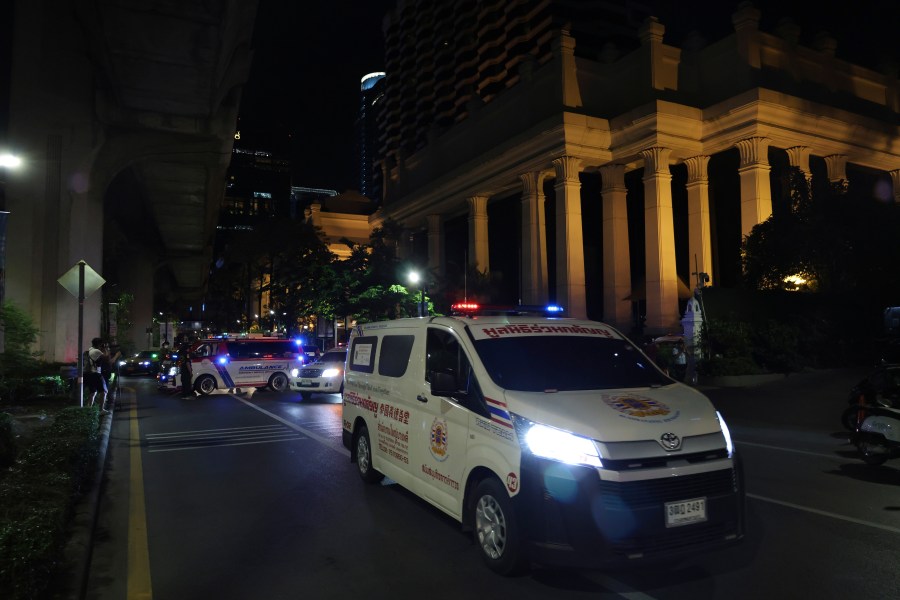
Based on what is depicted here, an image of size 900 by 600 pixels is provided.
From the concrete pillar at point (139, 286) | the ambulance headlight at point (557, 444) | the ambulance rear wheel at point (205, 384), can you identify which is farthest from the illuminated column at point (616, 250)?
the ambulance headlight at point (557, 444)

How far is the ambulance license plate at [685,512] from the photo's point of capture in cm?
435

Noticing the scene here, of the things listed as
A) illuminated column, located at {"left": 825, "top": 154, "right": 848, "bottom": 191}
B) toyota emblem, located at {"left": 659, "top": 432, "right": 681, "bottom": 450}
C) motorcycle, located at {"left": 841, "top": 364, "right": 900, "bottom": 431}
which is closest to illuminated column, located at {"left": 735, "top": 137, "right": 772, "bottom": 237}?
illuminated column, located at {"left": 825, "top": 154, "right": 848, "bottom": 191}

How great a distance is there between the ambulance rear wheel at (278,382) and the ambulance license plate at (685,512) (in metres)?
19.9

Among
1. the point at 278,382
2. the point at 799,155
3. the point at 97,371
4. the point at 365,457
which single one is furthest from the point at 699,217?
the point at 365,457

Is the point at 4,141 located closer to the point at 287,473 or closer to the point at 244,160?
the point at 287,473

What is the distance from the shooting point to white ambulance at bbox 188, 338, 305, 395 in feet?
71.5

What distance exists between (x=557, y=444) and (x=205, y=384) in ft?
64.4

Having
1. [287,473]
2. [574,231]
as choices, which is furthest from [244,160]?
[287,473]

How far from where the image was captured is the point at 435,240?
52125 millimetres

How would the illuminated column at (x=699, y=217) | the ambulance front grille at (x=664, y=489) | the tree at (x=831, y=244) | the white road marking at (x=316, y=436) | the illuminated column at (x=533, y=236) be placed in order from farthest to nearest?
the illuminated column at (x=533, y=236) → the illuminated column at (x=699, y=217) → the tree at (x=831, y=244) → the white road marking at (x=316, y=436) → the ambulance front grille at (x=664, y=489)

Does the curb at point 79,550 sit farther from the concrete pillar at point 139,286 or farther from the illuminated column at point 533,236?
the concrete pillar at point 139,286

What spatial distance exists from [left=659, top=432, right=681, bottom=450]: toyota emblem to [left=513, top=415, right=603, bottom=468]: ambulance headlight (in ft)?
1.64

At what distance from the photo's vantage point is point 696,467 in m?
4.51

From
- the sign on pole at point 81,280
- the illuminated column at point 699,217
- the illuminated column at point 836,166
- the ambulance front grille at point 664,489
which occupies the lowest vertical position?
the ambulance front grille at point 664,489
